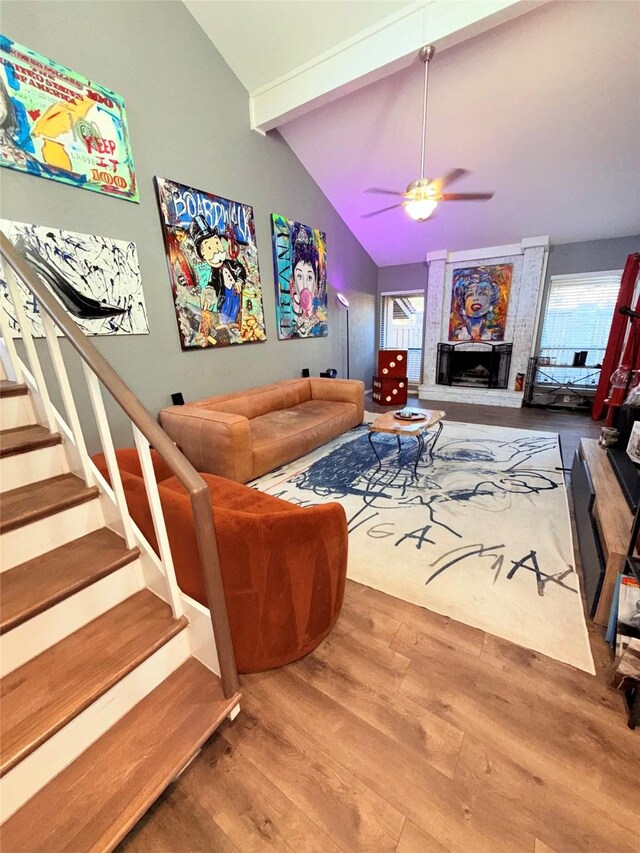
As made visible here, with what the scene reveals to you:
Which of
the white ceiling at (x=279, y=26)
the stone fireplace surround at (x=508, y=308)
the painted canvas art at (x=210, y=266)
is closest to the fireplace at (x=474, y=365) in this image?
the stone fireplace surround at (x=508, y=308)

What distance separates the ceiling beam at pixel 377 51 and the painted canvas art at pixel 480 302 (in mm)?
3359

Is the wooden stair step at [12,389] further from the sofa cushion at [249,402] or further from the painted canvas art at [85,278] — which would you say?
the sofa cushion at [249,402]

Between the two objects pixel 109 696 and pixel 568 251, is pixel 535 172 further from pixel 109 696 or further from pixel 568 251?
pixel 109 696

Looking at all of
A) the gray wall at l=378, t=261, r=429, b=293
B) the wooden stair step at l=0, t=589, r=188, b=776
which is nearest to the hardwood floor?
the wooden stair step at l=0, t=589, r=188, b=776

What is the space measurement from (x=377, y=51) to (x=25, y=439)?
371 cm

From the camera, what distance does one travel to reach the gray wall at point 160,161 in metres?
2.18

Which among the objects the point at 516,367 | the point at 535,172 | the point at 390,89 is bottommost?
the point at 516,367

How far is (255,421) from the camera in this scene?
11.2 ft

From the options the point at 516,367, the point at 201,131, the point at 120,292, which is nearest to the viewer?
the point at 120,292

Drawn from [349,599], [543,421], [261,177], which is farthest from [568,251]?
[349,599]

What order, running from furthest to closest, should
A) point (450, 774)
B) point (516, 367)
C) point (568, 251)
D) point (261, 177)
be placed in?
point (516, 367), point (568, 251), point (261, 177), point (450, 774)

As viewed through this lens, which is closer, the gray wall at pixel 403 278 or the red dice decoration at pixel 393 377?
the red dice decoration at pixel 393 377

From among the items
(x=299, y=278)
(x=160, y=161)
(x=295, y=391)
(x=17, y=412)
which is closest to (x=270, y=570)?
(x=17, y=412)

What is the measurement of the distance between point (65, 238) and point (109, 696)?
8.99 feet
